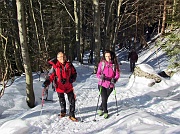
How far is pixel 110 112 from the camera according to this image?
294 inches

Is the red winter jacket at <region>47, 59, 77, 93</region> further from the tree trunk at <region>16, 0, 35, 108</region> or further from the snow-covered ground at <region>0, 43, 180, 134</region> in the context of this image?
the tree trunk at <region>16, 0, 35, 108</region>

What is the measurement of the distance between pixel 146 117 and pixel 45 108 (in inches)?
128

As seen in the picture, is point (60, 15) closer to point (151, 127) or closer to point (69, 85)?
point (69, 85)

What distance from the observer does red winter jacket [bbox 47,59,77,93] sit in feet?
21.4

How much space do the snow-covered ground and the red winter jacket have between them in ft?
3.02

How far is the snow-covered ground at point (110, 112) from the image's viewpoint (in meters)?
5.72

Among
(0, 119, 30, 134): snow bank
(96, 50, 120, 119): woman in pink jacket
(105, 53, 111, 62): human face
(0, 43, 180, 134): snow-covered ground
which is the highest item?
(105, 53, 111, 62): human face

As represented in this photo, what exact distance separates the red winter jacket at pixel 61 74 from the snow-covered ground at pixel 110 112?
920mm

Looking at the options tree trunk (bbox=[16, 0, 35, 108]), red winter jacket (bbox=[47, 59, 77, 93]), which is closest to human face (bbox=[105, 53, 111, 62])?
red winter jacket (bbox=[47, 59, 77, 93])

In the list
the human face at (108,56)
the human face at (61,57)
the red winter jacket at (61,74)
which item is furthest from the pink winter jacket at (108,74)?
the human face at (61,57)

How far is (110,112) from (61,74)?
2.05 meters

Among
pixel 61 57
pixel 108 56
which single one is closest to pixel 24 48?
pixel 61 57

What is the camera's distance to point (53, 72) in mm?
6566

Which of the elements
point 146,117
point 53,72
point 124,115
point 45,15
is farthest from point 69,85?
point 45,15
